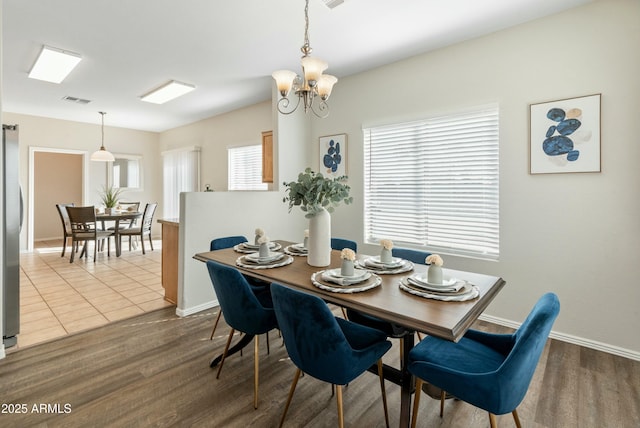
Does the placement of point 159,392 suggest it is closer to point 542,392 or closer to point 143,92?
point 542,392

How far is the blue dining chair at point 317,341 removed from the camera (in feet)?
4.49

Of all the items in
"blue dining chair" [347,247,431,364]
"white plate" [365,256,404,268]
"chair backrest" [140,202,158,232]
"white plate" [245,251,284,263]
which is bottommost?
"blue dining chair" [347,247,431,364]

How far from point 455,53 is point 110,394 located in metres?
3.91

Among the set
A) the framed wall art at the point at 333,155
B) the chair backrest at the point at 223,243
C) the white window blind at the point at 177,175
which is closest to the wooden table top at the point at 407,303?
the chair backrest at the point at 223,243

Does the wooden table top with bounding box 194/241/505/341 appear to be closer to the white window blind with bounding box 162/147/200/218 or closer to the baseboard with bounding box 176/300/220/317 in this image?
the baseboard with bounding box 176/300/220/317

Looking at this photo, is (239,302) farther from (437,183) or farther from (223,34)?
(223,34)

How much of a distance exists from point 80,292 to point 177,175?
380 cm

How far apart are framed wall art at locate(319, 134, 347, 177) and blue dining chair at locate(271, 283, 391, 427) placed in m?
2.75

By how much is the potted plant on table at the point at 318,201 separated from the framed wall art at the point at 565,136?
1.82 meters

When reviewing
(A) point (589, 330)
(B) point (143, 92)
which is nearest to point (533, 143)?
(A) point (589, 330)

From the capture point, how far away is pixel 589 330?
256cm

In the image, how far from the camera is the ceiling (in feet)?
8.36

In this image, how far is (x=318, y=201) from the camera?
2.04 meters

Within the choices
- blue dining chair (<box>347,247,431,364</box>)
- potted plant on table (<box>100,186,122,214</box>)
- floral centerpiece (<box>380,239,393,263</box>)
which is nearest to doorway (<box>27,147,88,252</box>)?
potted plant on table (<box>100,186,122,214</box>)
